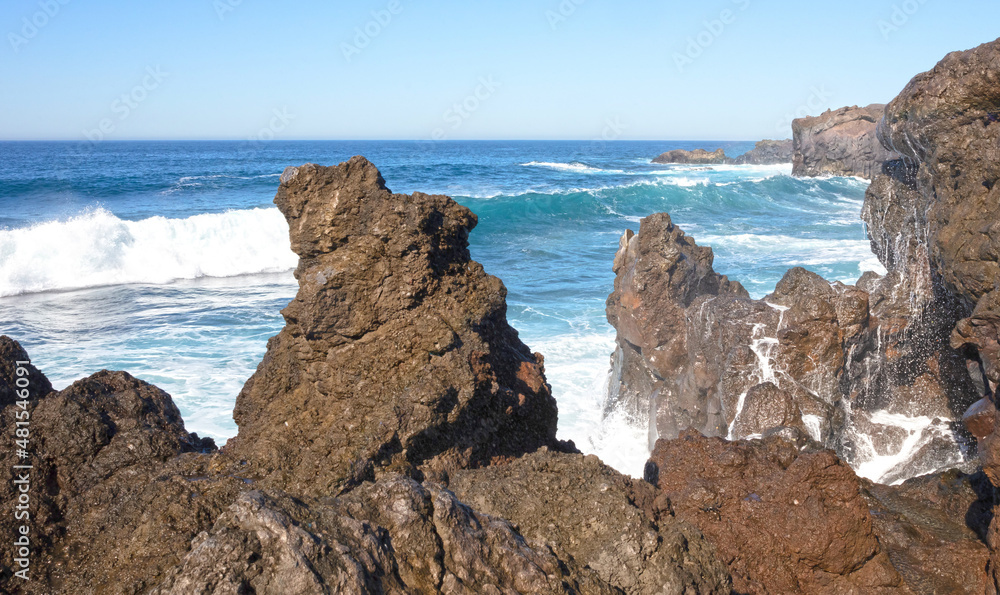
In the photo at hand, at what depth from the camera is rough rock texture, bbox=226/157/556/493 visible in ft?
10.7

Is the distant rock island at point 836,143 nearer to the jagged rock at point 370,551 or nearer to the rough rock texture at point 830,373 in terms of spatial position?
the rough rock texture at point 830,373

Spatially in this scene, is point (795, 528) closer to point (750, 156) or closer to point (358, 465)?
point (358, 465)

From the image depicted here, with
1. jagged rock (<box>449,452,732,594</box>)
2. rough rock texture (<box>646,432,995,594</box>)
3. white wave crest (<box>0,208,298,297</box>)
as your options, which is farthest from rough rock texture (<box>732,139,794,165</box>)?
jagged rock (<box>449,452,732,594</box>)

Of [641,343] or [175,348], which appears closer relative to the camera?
[641,343]

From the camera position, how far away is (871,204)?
7.78 m

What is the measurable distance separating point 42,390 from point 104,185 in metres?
39.3

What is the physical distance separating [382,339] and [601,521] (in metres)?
1.46

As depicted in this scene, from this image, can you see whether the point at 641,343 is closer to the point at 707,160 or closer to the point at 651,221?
the point at 651,221

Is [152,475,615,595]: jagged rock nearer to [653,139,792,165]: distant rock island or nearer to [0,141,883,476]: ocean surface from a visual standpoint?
[0,141,883,476]: ocean surface

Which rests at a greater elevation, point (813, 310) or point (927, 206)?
point (927, 206)

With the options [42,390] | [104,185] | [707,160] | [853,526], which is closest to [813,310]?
A: [853,526]

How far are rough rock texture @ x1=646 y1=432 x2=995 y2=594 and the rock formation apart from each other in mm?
494

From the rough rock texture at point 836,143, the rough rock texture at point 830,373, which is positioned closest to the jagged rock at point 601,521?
the rough rock texture at point 830,373

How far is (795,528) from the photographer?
3.19 meters
